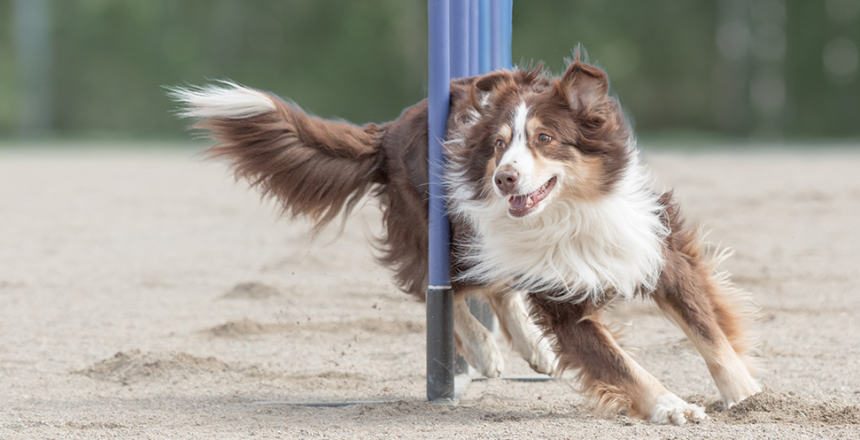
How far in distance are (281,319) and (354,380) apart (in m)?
1.17

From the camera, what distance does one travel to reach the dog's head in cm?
335

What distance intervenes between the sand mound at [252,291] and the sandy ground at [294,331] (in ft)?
0.04

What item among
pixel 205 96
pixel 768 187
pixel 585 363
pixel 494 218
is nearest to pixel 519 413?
pixel 585 363

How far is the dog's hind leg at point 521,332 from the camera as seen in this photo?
14.1 ft

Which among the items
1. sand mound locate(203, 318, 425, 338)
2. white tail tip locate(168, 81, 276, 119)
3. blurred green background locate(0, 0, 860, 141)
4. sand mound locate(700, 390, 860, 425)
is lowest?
sand mound locate(203, 318, 425, 338)

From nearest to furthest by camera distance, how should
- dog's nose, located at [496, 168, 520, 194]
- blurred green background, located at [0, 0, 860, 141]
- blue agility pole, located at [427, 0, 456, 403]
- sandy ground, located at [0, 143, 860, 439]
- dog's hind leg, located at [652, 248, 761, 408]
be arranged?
dog's nose, located at [496, 168, 520, 194]
sandy ground, located at [0, 143, 860, 439]
dog's hind leg, located at [652, 248, 761, 408]
blue agility pole, located at [427, 0, 456, 403]
blurred green background, located at [0, 0, 860, 141]

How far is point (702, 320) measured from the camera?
3.66 m

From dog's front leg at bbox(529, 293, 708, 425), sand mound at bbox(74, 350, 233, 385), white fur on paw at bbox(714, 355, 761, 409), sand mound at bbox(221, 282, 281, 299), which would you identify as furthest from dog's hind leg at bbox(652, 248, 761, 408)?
sand mound at bbox(221, 282, 281, 299)

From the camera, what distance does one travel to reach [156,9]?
79.5ft

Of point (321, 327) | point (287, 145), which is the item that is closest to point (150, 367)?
point (321, 327)

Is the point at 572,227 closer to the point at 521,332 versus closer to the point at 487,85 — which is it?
the point at 487,85

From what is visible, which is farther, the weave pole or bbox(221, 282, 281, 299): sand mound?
bbox(221, 282, 281, 299): sand mound

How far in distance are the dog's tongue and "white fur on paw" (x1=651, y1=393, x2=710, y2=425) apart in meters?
0.88

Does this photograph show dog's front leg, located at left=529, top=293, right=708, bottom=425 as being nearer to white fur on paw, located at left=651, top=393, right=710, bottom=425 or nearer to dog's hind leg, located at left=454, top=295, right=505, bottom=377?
white fur on paw, located at left=651, top=393, right=710, bottom=425
